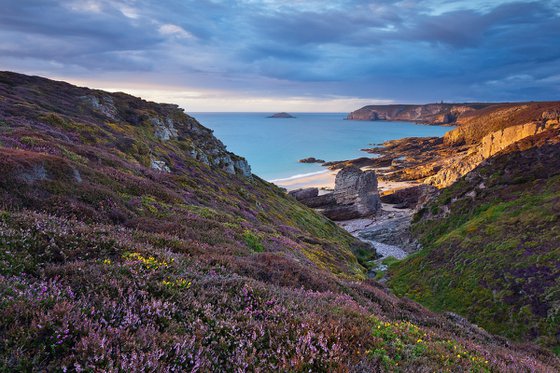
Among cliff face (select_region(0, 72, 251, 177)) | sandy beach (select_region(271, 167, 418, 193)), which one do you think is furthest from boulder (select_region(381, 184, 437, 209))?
cliff face (select_region(0, 72, 251, 177))

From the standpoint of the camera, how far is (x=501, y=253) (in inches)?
938

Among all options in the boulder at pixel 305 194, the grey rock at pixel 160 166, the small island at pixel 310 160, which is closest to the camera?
the grey rock at pixel 160 166

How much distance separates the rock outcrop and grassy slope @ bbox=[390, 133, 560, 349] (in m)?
27.7

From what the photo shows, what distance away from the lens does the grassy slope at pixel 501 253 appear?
18766mm

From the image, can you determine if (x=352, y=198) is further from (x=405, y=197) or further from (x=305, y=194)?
(x=405, y=197)

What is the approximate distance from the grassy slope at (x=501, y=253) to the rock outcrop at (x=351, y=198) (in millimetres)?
27651

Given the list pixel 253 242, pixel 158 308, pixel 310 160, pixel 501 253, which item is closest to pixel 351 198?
pixel 501 253

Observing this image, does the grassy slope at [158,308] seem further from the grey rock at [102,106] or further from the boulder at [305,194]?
the boulder at [305,194]

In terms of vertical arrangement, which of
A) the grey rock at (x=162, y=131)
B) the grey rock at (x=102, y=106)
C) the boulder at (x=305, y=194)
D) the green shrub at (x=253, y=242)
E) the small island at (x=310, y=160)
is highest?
the grey rock at (x=102, y=106)

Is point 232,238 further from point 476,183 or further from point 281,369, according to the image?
point 476,183

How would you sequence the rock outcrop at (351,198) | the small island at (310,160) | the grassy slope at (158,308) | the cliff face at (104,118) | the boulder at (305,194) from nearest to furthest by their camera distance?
the grassy slope at (158,308) → the cliff face at (104,118) → the rock outcrop at (351,198) → the boulder at (305,194) → the small island at (310,160)

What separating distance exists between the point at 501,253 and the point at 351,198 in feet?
152

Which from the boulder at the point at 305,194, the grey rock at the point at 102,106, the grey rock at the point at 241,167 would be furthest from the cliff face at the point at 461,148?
the grey rock at the point at 102,106

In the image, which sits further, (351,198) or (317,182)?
(317,182)
